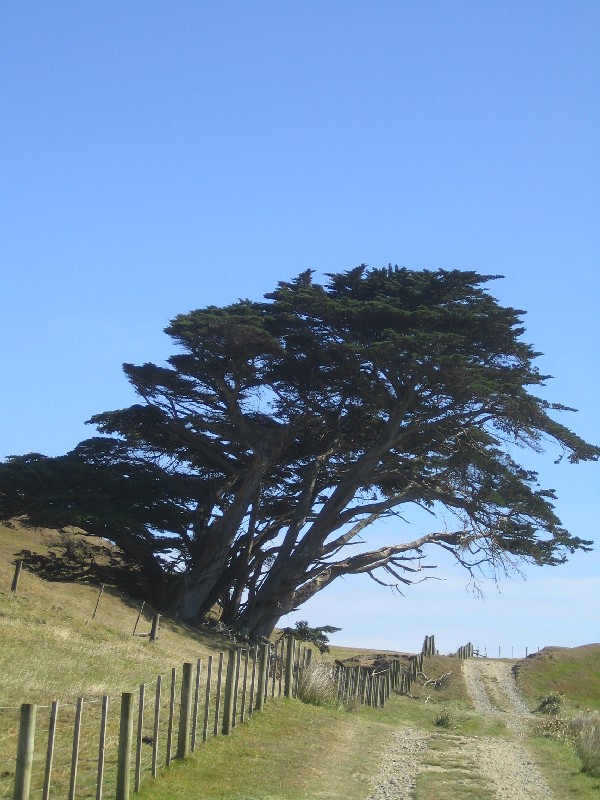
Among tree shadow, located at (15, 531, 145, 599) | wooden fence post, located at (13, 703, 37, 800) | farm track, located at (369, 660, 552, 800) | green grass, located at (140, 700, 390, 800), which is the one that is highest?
tree shadow, located at (15, 531, 145, 599)

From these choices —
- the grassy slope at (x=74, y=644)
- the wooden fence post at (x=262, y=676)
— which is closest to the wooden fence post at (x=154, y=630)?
the grassy slope at (x=74, y=644)

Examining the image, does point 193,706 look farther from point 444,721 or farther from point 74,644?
point 444,721

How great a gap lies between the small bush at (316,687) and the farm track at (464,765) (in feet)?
5.79

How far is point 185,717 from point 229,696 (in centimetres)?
213

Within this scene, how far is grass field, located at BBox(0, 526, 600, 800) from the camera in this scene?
457 inches

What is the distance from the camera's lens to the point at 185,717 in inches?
A: 489

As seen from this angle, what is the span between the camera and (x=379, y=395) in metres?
31.1

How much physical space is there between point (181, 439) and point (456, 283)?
10.9m

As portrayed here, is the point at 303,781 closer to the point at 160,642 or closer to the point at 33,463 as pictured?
the point at 160,642

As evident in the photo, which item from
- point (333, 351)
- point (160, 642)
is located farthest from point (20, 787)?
point (333, 351)

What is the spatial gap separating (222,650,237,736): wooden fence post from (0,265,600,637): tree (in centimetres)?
1447

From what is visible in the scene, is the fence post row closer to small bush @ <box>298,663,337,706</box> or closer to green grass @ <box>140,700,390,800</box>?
small bush @ <box>298,663,337,706</box>

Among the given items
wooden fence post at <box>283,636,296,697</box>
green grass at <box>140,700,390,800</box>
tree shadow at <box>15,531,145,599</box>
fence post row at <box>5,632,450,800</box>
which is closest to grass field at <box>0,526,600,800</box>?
green grass at <box>140,700,390,800</box>

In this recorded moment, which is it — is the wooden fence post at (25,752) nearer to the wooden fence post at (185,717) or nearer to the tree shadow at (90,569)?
the wooden fence post at (185,717)
